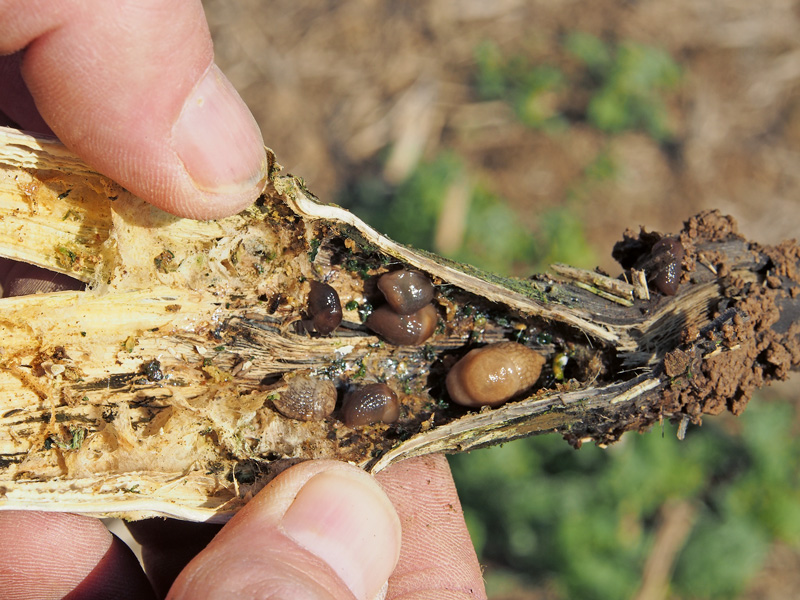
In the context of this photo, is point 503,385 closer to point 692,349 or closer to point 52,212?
point 692,349

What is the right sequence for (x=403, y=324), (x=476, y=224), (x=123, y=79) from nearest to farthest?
→ (x=123, y=79), (x=403, y=324), (x=476, y=224)

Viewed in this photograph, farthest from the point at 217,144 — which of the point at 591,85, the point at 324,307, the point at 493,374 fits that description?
the point at 591,85

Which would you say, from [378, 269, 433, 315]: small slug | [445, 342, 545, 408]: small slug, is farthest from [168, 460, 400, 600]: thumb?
[378, 269, 433, 315]: small slug

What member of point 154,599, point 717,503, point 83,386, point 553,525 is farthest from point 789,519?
point 83,386

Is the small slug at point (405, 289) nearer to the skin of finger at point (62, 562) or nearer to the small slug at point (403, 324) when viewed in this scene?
the small slug at point (403, 324)

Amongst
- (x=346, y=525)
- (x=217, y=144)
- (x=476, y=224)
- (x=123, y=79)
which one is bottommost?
(x=346, y=525)

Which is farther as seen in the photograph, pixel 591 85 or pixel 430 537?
pixel 591 85

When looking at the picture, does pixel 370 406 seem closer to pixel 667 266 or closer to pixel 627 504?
pixel 667 266

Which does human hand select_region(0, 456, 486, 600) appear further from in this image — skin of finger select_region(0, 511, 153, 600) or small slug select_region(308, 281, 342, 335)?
small slug select_region(308, 281, 342, 335)
